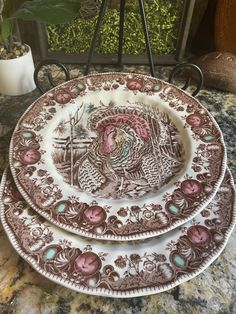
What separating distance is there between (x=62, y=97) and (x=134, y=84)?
14 centimetres

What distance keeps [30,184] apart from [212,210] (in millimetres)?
254

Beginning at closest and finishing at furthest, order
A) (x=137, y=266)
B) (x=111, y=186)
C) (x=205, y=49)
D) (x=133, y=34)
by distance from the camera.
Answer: (x=137, y=266) < (x=111, y=186) < (x=133, y=34) < (x=205, y=49)

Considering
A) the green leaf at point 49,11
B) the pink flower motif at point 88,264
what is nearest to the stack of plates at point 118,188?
the pink flower motif at point 88,264

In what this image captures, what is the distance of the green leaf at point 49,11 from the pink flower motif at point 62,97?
0.13m

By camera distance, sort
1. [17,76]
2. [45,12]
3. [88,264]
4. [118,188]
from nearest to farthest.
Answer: [88,264], [118,188], [45,12], [17,76]

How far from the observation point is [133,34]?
80 centimetres

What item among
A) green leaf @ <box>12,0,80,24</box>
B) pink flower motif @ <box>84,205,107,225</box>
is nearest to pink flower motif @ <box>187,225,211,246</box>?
pink flower motif @ <box>84,205,107,225</box>

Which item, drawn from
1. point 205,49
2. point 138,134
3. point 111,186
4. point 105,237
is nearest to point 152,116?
point 138,134

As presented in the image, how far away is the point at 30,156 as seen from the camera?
0.48 m

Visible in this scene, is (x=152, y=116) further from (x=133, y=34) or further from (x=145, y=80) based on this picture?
(x=133, y=34)

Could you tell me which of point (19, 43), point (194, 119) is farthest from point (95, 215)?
point (19, 43)

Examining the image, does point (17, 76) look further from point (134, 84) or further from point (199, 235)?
point (199, 235)

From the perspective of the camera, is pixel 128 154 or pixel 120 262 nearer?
pixel 120 262

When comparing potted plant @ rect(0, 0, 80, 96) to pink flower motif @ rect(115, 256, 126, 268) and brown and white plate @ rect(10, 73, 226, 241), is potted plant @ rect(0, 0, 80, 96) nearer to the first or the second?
brown and white plate @ rect(10, 73, 226, 241)
